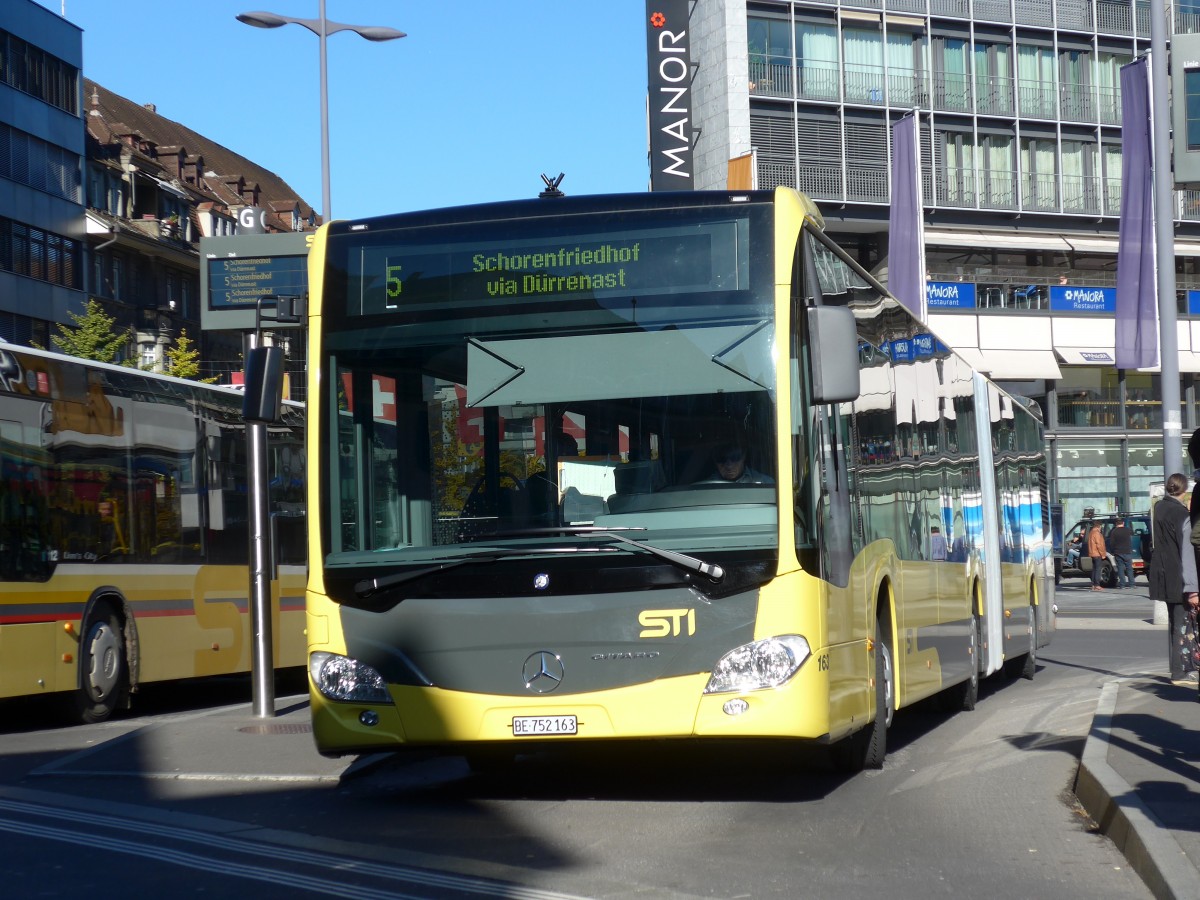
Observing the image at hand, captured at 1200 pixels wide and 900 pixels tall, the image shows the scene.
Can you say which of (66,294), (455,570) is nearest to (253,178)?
(66,294)

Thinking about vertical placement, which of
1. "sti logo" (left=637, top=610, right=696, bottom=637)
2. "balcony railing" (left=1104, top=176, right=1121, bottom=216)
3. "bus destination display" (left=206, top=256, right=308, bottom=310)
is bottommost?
"sti logo" (left=637, top=610, right=696, bottom=637)

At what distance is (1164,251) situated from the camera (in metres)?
25.6

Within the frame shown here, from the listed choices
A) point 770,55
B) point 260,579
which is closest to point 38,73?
point 770,55

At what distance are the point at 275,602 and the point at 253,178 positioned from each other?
242ft

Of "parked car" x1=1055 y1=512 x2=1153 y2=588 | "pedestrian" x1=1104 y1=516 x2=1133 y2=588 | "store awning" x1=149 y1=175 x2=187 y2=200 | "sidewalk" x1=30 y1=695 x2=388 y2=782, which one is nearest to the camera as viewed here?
"sidewalk" x1=30 y1=695 x2=388 y2=782

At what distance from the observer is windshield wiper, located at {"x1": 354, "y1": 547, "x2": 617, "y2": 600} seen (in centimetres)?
849

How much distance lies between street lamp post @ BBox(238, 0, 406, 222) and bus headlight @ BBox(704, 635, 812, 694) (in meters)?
18.9

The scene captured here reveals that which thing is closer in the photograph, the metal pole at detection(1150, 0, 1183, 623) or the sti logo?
the sti logo

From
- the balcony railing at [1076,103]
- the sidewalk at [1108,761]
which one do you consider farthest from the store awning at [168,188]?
the sidewalk at [1108,761]

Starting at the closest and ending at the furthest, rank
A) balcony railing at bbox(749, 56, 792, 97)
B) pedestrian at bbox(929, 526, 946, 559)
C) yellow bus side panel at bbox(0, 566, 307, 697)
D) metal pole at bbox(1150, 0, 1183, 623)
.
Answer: pedestrian at bbox(929, 526, 946, 559) → yellow bus side panel at bbox(0, 566, 307, 697) → metal pole at bbox(1150, 0, 1183, 623) → balcony railing at bbox(749, 56, 792, 97)

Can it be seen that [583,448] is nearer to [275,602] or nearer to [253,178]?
[275,602]

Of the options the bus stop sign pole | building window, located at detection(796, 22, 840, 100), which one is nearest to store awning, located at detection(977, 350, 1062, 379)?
building window, located at detection(796, 22, 840, 100)

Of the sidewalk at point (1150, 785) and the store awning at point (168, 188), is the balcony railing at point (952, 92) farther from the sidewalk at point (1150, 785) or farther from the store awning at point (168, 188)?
the sidewalk at point (1150, 785)

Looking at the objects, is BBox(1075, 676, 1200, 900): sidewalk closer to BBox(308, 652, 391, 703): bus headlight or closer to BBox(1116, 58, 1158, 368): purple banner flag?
BBox(308, 652, 391, 703): bus headlight
